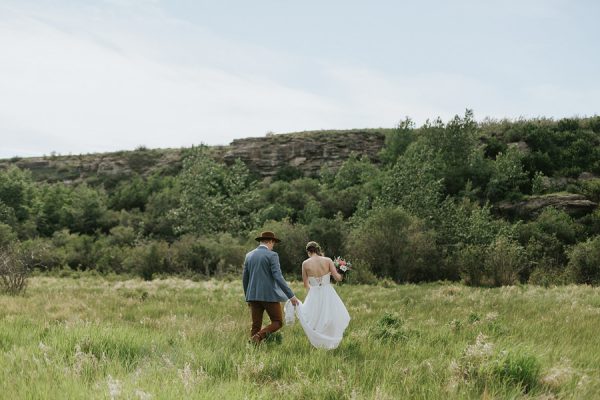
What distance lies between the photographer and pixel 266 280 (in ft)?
28.8

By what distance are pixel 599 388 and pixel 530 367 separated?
2.11ft

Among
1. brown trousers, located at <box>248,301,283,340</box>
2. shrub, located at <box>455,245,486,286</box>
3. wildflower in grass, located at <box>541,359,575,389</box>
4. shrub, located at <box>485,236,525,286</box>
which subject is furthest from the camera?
shrub, located at <box>455,245,486,286</box>

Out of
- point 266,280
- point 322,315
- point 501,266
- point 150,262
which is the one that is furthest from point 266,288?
point 150,262

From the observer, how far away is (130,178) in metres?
86.1

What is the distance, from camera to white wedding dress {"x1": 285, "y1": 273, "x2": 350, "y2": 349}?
8.06 meters

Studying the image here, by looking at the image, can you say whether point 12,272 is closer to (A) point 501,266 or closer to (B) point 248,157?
(A) point 501,266

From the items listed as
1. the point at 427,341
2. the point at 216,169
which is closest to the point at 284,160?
the point at 216,169

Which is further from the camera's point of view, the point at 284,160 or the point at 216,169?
the point at 284,160

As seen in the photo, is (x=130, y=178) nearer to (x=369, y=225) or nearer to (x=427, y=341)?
(x=369, y=225)

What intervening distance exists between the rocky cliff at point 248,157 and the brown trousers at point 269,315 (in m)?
69.3

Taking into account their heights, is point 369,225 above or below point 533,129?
below

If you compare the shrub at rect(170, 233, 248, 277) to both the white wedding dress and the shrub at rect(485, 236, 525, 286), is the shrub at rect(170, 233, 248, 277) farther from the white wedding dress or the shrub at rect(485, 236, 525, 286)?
the white wedding dress

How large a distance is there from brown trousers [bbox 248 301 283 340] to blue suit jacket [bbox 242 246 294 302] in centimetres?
15

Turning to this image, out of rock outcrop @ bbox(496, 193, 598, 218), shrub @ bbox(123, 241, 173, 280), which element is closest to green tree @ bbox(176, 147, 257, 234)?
shrub @ bbox(123, 241, 173, 280)
